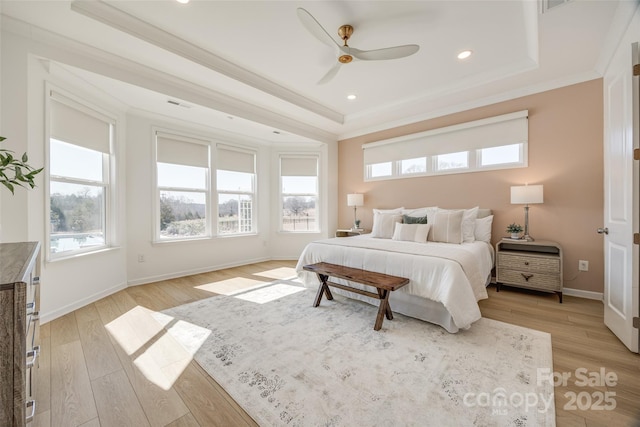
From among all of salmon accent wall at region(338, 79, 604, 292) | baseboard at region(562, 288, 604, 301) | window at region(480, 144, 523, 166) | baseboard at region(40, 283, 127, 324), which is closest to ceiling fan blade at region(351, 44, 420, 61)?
salmon accent wall at region(338, 79, 604, 292)

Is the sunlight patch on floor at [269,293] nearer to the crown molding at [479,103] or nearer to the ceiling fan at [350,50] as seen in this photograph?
the ceiling fan at [350,50]

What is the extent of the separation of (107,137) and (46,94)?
0.89 m

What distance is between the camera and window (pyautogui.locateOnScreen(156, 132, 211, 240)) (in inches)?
164

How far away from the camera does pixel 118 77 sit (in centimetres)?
281

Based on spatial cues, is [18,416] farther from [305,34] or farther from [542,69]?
[542,69]

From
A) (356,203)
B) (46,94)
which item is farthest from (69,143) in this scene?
(356,203)

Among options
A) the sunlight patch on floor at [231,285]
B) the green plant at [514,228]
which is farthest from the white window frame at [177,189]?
the green plant at [514,228]

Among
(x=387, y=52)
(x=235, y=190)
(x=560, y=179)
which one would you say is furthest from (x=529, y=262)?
(x=235, y=190)

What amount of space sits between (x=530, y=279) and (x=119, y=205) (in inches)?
219

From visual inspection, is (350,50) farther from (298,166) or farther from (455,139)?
(298,166)

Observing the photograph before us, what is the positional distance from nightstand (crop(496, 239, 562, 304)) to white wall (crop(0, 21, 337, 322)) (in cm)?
320

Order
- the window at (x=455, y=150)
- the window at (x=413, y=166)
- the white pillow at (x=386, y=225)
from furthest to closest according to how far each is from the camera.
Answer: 1. the window at (x=413, y=166)
2. the white pillow at (x=386, y=225)
3. the window at (x=455, y=150)

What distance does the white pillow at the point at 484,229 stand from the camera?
11.9 ft

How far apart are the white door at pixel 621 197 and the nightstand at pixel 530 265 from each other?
0.60m
